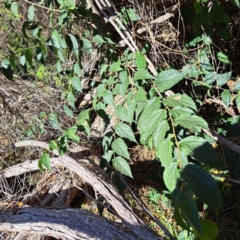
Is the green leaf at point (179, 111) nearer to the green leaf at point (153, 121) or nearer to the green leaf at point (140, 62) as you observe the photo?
the green leaf at point (153, 121)

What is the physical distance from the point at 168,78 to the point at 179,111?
18 cm

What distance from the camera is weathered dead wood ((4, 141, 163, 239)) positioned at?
57.6 inches

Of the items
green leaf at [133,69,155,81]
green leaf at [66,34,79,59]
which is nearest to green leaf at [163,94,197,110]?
green leaf at [133,69,155,81]

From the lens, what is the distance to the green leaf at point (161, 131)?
1.02 metres

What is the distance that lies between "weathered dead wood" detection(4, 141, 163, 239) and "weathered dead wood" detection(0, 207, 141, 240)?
0.04 metres

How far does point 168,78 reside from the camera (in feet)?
4.01

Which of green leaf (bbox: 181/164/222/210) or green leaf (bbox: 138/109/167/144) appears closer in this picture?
green leaf (bbox: 181/164/222/210)

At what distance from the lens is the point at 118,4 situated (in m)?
1.68

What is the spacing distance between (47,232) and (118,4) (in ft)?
3.48

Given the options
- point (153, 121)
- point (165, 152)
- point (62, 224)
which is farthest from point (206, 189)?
point (62, 224)

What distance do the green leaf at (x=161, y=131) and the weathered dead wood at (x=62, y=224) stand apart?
0.54 metres

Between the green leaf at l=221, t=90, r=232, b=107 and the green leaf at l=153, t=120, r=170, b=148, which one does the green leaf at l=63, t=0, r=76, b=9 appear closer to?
the green leaf at l=153, t=120, r=170, b=148

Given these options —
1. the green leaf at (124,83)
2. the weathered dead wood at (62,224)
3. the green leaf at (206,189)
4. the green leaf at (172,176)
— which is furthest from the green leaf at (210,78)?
the green leaf at (206,189)

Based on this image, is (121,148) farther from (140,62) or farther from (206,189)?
(206,189)
